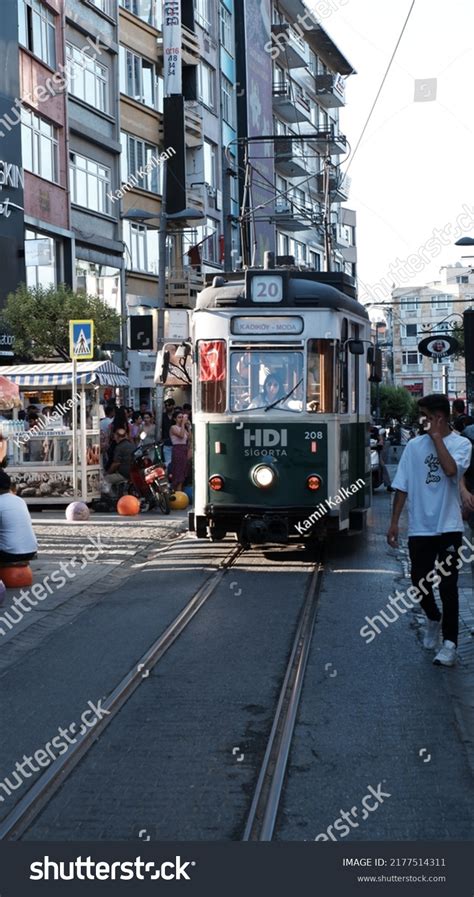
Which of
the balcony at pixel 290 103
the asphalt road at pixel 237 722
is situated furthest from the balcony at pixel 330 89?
the asphalt road at pixel 237 722

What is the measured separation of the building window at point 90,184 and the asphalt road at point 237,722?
84.5ft

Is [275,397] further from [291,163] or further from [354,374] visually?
[291,163]

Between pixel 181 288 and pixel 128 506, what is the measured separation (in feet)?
79.2

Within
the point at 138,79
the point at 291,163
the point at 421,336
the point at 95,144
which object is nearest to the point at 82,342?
the point at 95,144

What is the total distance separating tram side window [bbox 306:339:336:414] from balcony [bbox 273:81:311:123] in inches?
1773

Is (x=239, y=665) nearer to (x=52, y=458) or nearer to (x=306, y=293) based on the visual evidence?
(x=306, y=293)

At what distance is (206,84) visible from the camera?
4912 cm

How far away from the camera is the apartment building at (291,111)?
49.1 m

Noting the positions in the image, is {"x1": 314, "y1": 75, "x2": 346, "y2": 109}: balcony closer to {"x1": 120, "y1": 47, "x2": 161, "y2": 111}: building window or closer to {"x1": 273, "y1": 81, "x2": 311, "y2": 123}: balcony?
{"x1": 273, "y1": 81, "x2": 311, "y2": 123}: balcony

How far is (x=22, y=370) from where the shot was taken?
890 inches

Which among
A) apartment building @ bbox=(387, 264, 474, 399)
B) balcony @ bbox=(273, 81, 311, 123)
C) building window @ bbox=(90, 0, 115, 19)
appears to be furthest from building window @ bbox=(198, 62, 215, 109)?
apartment building @ bbox=(387, 264, 474, 399)

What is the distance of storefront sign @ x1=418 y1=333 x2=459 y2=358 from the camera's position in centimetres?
2669

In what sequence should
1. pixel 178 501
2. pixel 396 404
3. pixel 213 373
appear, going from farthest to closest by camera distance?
1. pixel 396 404
2. pixel 178 501
3. pixel 213 373

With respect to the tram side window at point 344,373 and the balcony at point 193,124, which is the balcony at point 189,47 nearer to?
the balcony at point 193,124
